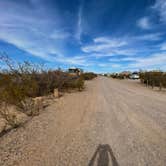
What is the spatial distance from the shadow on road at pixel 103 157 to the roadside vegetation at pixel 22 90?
354 cm

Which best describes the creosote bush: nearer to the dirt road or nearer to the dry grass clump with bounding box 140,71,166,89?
the dirt road

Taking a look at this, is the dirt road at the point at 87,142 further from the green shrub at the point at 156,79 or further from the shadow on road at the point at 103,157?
the green shrub at the point at 156,79

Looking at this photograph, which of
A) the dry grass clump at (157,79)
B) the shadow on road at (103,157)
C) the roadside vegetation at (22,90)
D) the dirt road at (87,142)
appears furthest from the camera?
the dry grass clump at (157,79)

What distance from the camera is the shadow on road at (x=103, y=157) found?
360cm

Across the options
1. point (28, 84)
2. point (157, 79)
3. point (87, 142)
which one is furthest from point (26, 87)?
point (157, 79)

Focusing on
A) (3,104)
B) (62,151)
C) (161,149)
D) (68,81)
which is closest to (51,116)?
(3,104)

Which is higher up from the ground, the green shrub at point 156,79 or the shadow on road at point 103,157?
the green shrub at point 156,79

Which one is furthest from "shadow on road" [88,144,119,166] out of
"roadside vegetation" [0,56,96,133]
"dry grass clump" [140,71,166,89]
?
"dry grass clump" [140,71,166,89]

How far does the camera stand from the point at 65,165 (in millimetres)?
3551

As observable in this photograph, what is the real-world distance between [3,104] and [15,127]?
1807 millimetres

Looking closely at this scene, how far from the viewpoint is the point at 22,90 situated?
28.2 feet

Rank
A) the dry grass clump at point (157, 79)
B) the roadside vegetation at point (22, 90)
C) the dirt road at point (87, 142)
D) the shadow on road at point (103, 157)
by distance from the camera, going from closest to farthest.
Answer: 1. the shadow on road at point (103, 157)
2. the dirt road at point (87, 142)
3. the roadside vegetation at point (22, 90)
4. the dry grass clump at point (157, 79)

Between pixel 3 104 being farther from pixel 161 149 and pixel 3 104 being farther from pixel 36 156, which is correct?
pixel 161 149

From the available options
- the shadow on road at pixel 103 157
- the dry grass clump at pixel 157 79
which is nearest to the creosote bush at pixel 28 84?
the shadow on road at pixel 103 157
